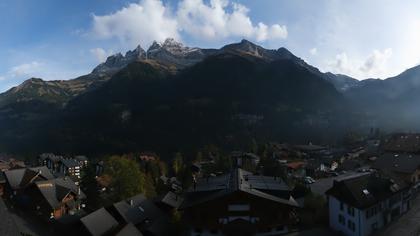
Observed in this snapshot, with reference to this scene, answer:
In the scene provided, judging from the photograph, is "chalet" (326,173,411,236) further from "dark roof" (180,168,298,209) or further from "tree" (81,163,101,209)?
"tree" (81,163,101,209)

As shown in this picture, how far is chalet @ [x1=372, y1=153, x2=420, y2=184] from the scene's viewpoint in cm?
5772

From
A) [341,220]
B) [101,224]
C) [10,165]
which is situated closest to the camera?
[341,220]

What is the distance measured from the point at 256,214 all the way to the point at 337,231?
31.9 feet

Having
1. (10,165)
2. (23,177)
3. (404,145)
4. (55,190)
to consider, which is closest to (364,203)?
(55,190)

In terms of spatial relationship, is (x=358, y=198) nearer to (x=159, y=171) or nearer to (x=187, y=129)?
(x=159, y=171)

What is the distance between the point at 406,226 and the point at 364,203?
586 cm

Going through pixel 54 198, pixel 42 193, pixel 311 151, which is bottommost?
pixel 54 198

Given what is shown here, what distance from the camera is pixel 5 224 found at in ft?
41.8

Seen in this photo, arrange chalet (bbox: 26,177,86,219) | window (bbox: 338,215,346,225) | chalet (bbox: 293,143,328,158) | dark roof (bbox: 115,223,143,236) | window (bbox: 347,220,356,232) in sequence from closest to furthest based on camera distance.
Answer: dark roof (bbox: 115,223,143,236) < window (bbox: 347,220,356,232) < window (bbox: 338,215,346,225) < chalet (bbox: 26,177,86,219) < chalet (bbox: 293,143,328,158)

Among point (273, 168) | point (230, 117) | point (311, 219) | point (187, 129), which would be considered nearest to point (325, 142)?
point (230, 117)

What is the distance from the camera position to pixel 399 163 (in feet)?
203

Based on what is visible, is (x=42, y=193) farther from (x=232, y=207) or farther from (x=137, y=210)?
(x=232, y=207)

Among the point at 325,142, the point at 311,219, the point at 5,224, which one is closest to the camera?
the point at 5,224

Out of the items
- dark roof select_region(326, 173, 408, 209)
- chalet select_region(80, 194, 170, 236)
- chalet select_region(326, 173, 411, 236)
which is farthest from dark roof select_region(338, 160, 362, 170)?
chalet select_region(80, 194, 170, 236)
